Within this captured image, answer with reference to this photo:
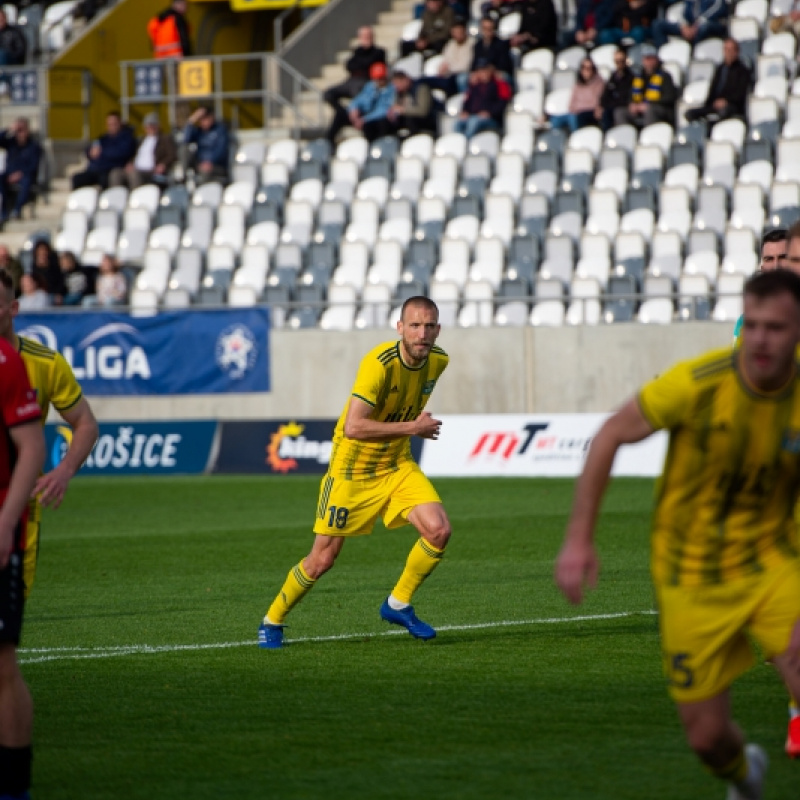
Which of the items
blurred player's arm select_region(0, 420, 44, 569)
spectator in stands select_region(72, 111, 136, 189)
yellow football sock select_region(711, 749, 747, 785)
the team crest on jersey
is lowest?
spectator in stands select_region(72, 111, 136, 189)

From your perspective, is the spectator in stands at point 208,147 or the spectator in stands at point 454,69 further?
the spectator in stands at point 208,147

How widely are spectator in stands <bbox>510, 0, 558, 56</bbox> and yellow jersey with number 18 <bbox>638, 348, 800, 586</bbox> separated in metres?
22.1

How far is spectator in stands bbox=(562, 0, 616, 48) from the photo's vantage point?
84.2 ft

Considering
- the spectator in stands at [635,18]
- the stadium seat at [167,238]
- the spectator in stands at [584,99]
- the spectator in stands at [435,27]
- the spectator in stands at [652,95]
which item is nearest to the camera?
the spectator in stands at [652,95]

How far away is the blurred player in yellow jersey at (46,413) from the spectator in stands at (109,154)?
2201cm

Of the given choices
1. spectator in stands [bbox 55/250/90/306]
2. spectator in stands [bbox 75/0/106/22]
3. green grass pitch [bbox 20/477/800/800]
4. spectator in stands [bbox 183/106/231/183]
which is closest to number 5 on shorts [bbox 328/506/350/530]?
green grass pitch [bbox 20/477/800/800]

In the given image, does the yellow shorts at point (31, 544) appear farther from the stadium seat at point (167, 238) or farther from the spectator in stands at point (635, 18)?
the spectator in stands at point (635, 18)

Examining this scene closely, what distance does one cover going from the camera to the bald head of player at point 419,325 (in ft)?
29.2

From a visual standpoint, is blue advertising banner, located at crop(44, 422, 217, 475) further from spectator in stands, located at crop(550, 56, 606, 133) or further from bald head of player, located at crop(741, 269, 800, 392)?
bald head of player, located at crop(741, 269, 800, 392)

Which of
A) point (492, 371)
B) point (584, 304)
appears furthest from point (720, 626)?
point (492, 371)

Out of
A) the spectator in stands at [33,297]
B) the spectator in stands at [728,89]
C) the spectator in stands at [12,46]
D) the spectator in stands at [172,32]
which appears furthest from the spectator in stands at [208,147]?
the spectator in stands at [728,89]

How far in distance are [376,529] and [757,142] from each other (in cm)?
997

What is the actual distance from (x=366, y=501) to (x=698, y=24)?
18.2 meters

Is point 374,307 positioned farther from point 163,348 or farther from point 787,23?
point 787,23
